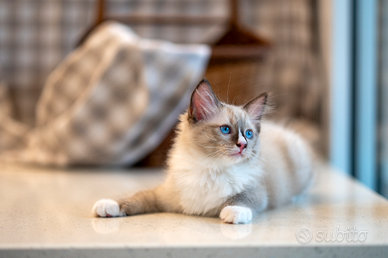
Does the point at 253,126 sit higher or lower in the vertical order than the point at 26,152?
higher

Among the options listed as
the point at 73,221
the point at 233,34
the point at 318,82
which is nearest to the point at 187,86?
the point at 233,34

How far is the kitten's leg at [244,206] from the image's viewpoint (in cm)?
100

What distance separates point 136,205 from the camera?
3.68ft

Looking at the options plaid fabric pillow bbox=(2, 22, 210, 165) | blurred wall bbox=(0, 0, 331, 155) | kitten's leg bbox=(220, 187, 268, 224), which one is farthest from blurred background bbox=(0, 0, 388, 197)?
kitten's leg bbox=(220, 187, 268, 224)

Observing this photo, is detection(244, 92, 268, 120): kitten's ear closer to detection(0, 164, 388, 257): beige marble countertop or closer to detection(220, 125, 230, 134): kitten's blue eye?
detection(220, 125, 230, 134): kitten's blue eye

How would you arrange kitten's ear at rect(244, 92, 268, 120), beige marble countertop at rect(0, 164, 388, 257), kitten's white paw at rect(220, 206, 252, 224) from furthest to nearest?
1. kitten's ear at rect(244, 92, 268, 120)
2. kitten's white paw at rect(220, 206, 252, 224)
3. beige marble countertop at rect(0, 164, 388, 257)

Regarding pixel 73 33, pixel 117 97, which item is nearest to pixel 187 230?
pixel 117 97

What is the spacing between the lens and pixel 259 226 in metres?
0.99

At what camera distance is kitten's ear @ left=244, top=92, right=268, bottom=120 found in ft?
3.66

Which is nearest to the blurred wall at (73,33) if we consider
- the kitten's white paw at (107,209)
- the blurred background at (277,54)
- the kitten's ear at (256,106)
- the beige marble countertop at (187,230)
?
the blurred background at (277,54)

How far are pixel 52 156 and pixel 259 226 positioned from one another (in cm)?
155

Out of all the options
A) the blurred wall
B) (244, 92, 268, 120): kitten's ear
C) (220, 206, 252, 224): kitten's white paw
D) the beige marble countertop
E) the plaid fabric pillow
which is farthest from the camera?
the blurred wall

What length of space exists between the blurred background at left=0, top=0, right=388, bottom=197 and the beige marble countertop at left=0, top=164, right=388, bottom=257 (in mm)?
732

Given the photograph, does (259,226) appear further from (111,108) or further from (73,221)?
(111,108)
